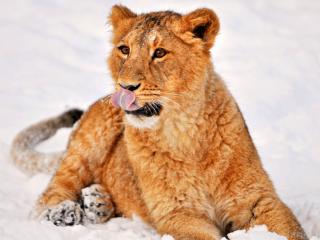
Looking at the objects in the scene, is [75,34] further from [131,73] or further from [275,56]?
[131,73]

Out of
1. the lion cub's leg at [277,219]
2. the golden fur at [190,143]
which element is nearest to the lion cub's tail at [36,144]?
the golden fur at [190,143]

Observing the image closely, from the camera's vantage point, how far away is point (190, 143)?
4.73 meters

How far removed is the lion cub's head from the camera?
4.35 m

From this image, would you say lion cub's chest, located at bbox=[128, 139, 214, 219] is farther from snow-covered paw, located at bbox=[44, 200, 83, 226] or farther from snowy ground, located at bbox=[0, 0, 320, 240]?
snow-covered paw, located at bbox=[44, 200, 83, 226]

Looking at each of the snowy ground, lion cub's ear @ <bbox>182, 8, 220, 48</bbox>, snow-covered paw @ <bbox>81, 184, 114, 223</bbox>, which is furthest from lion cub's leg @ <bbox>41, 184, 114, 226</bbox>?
lion cub's ear @ <bbox>182, 8, 220, 48</bbox>

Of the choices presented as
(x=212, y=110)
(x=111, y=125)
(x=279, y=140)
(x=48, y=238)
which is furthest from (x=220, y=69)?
(x=48, y=238)

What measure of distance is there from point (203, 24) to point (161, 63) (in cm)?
43

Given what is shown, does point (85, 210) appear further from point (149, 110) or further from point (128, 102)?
point (128, 102)

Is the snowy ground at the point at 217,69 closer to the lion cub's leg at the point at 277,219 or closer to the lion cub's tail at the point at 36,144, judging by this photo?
the lion cub's tail at the point at 36,144

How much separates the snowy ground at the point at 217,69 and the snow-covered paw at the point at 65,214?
19cm

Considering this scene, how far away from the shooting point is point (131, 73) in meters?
4.34

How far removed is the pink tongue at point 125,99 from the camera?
432 centimetres

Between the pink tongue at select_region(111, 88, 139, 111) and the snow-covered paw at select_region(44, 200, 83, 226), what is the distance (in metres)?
1.15

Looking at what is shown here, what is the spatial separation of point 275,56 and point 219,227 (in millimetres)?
5626
